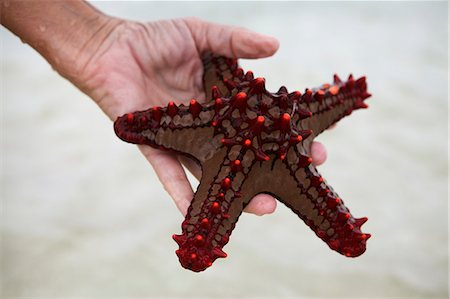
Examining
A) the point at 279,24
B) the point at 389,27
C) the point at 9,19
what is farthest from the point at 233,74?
the point at 389,27

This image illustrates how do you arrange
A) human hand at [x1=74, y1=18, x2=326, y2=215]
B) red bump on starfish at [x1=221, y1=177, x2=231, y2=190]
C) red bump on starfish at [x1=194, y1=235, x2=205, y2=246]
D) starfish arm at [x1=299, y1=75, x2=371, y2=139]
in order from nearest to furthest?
1. red bump on starfish at [x1=194, y1=235, x2=205, y2=246]
2. red bump on starfish at [x1=221, y1=177, x2=231, y2=190]
3. starfish arm at [x1=299, y1=75, x2=371, y2=139]
4. human hand at [x1=74, y1=18, x2=326, y2=215]

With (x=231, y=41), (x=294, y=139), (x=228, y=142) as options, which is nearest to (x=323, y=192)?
(x=294, y=139)

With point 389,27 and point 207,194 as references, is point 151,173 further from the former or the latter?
point 389,27

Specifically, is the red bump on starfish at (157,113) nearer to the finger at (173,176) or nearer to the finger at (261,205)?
the finger at (173,176)

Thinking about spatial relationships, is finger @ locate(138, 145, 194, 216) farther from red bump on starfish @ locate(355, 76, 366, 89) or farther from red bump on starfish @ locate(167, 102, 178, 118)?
red bump on starfish @ locate(355, 76, 366, 89)

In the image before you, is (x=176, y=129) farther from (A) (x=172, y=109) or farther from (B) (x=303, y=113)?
(B) (x=303, y=113)

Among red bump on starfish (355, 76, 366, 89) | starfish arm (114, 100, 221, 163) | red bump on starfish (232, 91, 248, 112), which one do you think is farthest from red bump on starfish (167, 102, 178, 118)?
red bump on starfish (355, 76, 366, 89)
